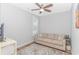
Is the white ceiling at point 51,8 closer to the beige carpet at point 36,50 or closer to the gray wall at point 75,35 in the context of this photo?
the gray wall at point 75,35

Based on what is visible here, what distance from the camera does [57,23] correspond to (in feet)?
4.49

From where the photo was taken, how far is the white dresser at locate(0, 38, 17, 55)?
1.31 metres

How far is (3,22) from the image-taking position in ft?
4.36

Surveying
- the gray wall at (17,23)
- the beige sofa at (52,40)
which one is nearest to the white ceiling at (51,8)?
the gray wall at (17,23)

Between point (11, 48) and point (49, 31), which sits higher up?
point (49, 31)

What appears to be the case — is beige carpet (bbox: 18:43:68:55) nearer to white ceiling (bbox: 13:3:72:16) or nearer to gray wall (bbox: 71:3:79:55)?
gray wall (bbox: 71:3:79:55)

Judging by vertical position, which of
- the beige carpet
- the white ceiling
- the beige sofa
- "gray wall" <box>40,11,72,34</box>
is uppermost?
the white ceiling

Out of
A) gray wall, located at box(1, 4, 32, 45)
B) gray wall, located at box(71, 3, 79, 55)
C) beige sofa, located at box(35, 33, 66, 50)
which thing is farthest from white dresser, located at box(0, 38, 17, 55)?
gray wall, located at box(71, 3, 79, 55)

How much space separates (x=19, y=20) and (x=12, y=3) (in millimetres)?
238

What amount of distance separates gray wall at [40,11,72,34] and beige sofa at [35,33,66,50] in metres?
0.07

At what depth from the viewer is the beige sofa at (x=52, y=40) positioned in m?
1.34

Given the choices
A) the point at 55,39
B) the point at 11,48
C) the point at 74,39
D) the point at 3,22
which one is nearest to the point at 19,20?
the point at 3,22
